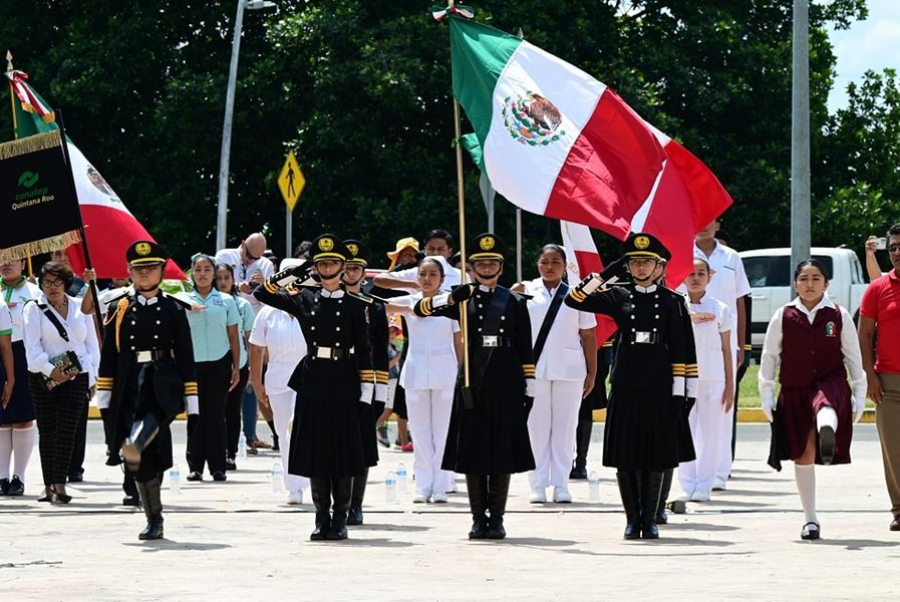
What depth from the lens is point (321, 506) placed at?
1181 cm

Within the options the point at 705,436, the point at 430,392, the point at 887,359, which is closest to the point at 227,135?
the point at 430,392

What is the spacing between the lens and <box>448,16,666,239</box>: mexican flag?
13305 millimetres

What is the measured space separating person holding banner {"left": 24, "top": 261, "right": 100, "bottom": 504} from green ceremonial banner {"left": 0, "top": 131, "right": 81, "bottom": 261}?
0.85ft

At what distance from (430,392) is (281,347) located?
117 cm

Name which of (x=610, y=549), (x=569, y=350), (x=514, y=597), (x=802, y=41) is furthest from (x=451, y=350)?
(x=802, y=41)

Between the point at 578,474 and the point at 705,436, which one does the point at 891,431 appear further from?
the point at 578,474

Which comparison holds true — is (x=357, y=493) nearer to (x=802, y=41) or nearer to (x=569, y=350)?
(x=569, y=350)

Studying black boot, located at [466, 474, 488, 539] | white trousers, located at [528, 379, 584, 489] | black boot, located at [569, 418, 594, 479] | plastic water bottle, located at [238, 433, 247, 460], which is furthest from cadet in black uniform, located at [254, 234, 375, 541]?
plastic water bottle, located at [238, 433, 247, 460]

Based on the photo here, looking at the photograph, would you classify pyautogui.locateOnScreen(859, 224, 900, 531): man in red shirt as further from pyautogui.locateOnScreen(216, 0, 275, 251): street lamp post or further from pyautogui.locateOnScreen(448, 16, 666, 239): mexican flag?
pyautogui.locateOnScreen(216, 0, 275, 251): street lamp post

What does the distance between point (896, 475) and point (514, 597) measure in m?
4.02

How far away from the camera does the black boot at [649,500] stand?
11797mm

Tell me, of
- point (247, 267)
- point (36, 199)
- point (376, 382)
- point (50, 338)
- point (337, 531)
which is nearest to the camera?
point (337, 531)

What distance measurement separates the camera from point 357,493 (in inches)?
496

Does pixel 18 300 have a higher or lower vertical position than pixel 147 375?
higher
